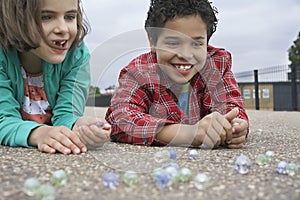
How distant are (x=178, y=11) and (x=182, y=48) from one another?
33cm

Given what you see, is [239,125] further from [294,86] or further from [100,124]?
[294,86]

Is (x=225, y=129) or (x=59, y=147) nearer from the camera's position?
(x=59, y=147)

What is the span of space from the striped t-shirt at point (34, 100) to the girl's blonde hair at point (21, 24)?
270mm

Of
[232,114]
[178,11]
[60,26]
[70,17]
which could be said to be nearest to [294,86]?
[178,11]

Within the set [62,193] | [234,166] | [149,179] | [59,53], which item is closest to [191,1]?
[59,53]

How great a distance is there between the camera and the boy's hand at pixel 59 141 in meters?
1.75

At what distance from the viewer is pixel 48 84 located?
2.32 m

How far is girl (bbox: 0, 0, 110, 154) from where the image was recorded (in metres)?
1.83

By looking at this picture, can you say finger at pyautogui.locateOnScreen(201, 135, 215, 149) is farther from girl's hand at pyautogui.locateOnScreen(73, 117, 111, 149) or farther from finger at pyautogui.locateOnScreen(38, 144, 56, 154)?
finger at pyautogui.locateOnScreen(38, 144, 56, 154)

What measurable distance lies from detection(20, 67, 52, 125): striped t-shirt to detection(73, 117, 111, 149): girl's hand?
0.63m

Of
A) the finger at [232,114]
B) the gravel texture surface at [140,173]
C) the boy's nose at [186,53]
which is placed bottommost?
the gravel texture surface at [140,173]

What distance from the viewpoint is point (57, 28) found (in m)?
1.98

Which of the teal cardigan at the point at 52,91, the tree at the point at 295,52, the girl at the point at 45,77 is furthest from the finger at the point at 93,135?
the tree at the point at 295,52

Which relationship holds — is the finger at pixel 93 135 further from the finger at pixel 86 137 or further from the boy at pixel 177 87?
the boy at pixel 177 87
